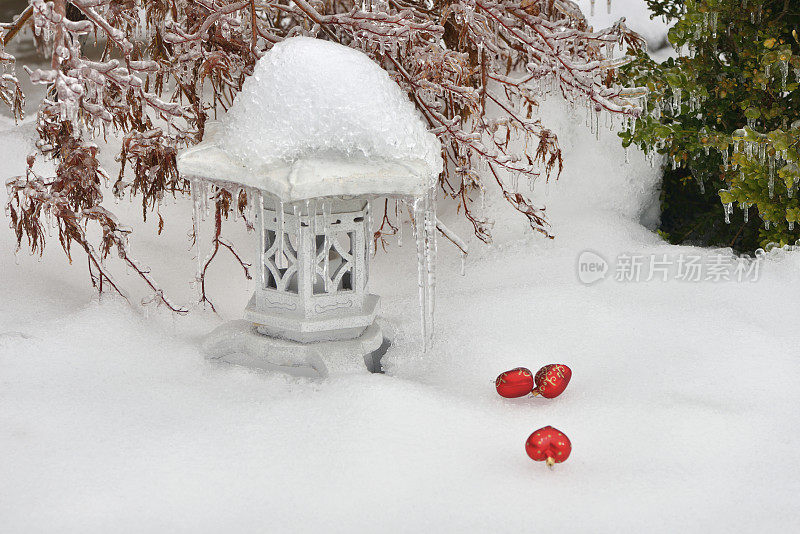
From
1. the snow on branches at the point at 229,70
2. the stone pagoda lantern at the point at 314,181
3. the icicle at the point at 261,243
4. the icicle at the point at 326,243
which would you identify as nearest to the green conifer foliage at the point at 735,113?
the snow on branches at the point at 229,70

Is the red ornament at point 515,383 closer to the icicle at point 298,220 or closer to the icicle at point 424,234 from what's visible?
the icicle at point 424,234

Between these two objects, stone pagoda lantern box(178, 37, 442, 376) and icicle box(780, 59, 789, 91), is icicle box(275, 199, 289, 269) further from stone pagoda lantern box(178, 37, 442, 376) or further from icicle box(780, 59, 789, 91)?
icicle box(780, 59, 789, 91)

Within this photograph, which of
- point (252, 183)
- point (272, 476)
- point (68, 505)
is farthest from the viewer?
point (252, 183)

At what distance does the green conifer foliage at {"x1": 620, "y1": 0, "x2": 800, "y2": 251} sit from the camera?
2801 millimetres

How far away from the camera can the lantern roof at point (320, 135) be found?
6.97 ft

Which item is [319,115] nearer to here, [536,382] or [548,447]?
[536,382]

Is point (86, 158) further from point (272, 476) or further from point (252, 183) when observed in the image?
point (272, 476)

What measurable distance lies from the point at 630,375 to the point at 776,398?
1.23 ft

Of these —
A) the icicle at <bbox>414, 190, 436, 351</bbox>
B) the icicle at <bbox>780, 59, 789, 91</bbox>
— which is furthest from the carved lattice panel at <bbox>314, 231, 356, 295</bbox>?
the icicle at <bbox>780, 59, 789, 91</bbox>

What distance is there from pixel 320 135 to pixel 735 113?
1.80 meters

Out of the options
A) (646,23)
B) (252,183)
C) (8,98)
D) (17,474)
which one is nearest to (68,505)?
(17,474)

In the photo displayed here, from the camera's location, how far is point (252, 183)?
2166 millimetres

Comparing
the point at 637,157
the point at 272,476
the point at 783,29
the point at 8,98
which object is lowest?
the point at 272,476

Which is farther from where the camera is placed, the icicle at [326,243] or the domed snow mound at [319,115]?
the icicle at [326,243]
